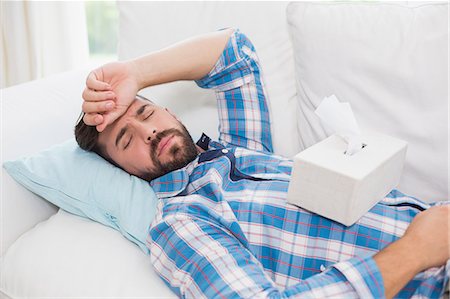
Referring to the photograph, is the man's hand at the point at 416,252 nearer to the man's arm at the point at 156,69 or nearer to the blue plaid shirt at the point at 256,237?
the blue plaid shirt at the point at 256,237

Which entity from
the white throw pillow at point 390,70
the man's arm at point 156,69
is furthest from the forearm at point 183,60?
the white throw pillow at point 390,70

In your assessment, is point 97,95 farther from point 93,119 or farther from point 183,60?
point 183,60

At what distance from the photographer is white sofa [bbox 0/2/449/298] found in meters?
1.19

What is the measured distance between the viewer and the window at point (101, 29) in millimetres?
2713

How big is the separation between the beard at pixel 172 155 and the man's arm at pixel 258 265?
199 mm

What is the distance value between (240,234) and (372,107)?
1.58 feet

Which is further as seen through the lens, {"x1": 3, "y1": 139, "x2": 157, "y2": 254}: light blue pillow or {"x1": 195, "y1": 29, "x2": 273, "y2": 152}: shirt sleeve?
{"x1": 195, "y1": 29, "x2": 273, "y2": 152}: shirt sleeve

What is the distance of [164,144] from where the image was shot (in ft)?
4.30

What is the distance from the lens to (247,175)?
4.30ft

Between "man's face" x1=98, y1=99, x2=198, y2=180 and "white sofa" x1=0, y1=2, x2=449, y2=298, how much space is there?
6.9 inches

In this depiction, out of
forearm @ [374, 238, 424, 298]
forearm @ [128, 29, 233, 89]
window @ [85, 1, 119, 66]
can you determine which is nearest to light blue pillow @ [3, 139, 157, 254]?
forearm @ [128, 29, 233, 89]

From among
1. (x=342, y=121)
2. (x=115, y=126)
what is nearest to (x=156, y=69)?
(x=115, y=126)

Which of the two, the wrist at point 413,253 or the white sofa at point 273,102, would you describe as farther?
the white sofa at point 273,102

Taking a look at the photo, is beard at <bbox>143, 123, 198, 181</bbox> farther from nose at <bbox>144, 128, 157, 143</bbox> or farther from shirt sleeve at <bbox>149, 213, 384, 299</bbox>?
shirt sleeve at <bbox>149, 213, 384, 299</bbox>
